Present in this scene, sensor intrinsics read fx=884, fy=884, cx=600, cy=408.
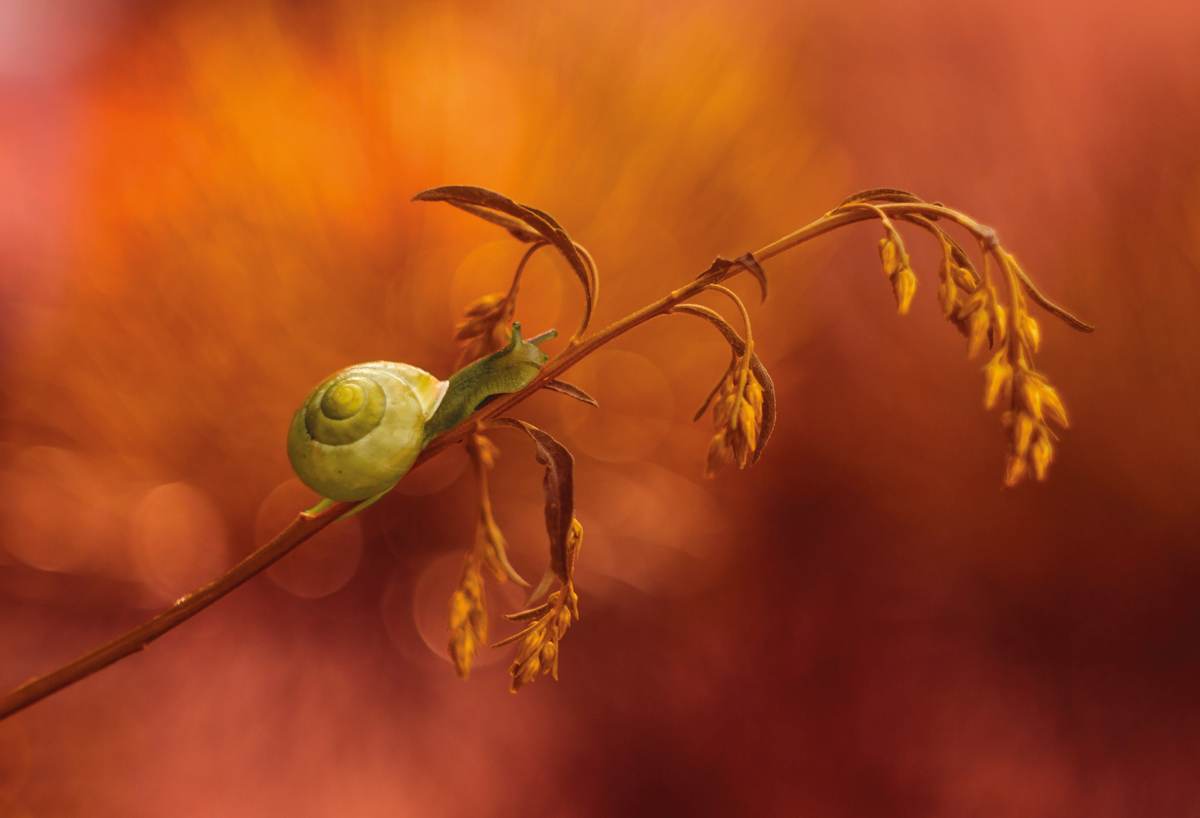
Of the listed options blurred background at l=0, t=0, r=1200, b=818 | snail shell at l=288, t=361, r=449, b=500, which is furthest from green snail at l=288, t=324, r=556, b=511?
blurred background at l=0, t=0, r=1200, b=818

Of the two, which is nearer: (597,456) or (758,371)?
(758,371)

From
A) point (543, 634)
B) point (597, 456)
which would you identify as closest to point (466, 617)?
point (543, 634)

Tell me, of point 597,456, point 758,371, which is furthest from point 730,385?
point 597,456

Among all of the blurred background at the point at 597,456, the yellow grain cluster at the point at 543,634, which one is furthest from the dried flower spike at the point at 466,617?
the blurred background at the point at 597,456

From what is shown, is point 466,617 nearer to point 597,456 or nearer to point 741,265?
point 741,265

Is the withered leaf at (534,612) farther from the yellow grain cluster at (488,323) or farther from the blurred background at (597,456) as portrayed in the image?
the blurred background at (597,456)

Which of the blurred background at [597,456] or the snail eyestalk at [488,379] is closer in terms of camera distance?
the snail eyestalk at [488,379]

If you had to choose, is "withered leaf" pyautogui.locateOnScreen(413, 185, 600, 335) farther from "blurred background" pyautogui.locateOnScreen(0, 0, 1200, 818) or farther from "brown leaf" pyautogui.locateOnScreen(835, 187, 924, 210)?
"blurred background" pyautogui.locateOnScreen(0, 0, 1200, 818)
